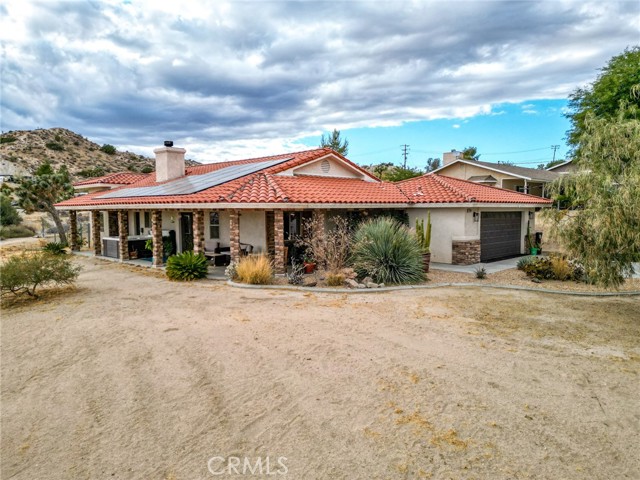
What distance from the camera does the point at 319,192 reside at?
16578 mm

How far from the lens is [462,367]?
6.65 metres

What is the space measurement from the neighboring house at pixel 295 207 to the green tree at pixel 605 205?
796 centimetres

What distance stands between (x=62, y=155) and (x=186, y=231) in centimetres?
5486

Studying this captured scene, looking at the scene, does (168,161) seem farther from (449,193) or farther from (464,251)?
(464,251)

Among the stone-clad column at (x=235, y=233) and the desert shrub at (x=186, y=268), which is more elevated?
the stone-clad column at (x=235, y=233)

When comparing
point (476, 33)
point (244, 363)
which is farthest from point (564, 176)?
point (244, 363)

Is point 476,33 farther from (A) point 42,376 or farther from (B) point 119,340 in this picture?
(A) point 42,376

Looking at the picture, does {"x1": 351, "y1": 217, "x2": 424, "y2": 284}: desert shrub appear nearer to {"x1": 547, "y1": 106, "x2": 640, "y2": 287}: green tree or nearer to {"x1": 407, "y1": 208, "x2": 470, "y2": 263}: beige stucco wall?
{"x1": 407, "y1": 208, "x2": 470, "y2": 263}: beige stucco wall

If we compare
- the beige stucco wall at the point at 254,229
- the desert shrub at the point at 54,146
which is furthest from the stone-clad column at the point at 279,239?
the desert shrub at the point at 54,146

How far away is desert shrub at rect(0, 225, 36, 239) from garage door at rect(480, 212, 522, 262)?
118ft

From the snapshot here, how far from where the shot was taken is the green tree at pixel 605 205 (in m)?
8.29

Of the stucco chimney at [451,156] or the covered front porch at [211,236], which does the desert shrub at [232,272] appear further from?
the stucco chimney at [451,156]

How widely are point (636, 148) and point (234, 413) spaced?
9377 mm

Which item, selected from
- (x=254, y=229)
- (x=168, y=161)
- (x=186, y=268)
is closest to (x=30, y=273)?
(x=186, y=268)
